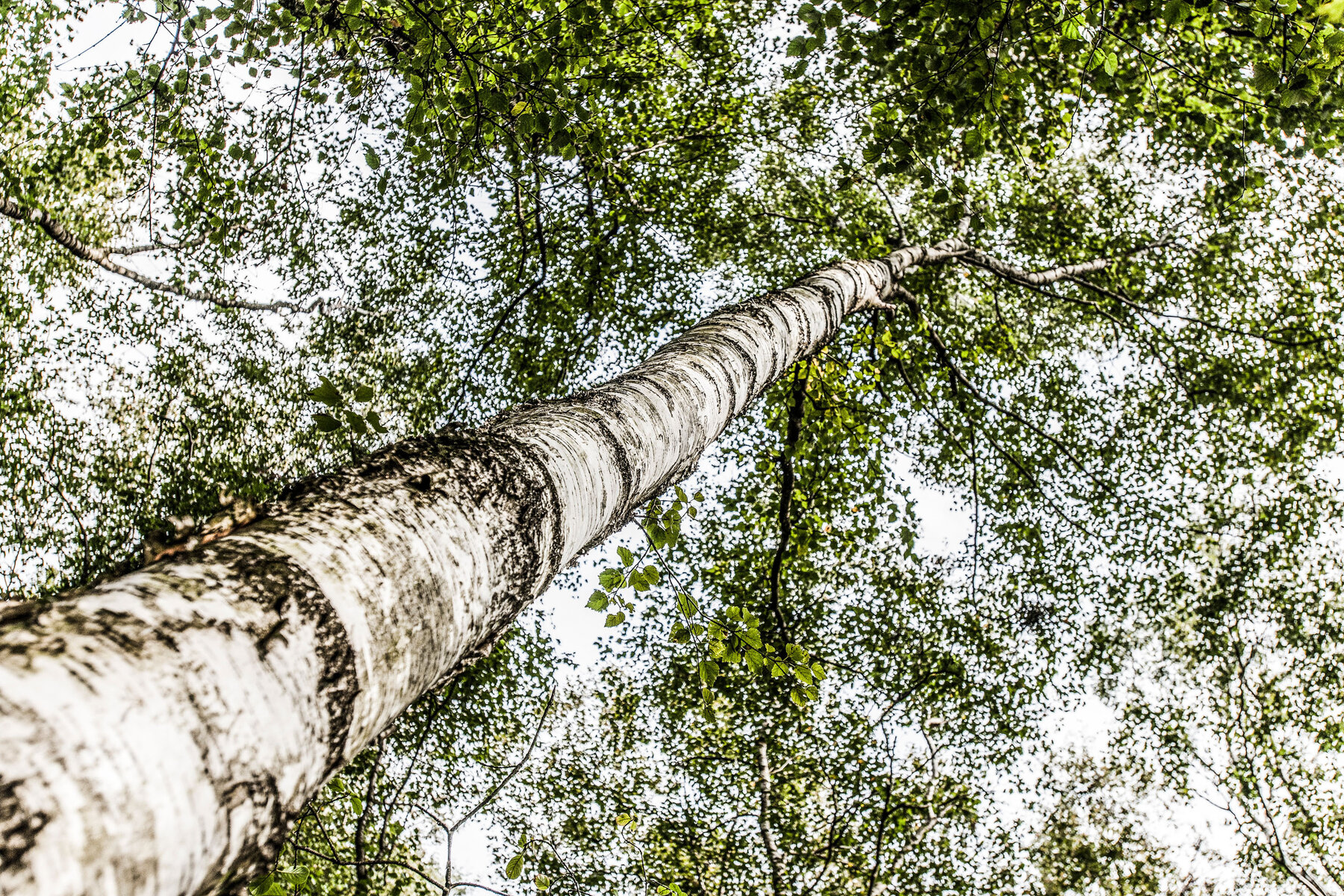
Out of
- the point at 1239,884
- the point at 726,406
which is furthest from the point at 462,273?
the point at 1239,884

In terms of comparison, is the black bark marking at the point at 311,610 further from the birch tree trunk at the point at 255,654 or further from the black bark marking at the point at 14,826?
the black bark marking at the point at 14,826

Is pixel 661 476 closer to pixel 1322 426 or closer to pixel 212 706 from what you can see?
pixel 212 706

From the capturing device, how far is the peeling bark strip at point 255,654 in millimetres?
536

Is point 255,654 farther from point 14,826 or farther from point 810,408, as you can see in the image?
point 810,408

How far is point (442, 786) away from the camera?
360 inches

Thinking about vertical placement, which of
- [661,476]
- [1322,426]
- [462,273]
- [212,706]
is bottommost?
[212,706]

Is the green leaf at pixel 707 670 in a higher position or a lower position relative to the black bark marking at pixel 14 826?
higher

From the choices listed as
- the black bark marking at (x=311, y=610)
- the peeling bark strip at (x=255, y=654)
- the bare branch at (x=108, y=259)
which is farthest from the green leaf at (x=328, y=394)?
the bare branch at (x=108, y=259)

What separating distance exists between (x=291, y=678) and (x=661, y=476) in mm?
1648

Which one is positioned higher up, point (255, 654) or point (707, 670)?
point (707, 670)

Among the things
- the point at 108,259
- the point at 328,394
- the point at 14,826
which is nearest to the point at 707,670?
the point at 328,394

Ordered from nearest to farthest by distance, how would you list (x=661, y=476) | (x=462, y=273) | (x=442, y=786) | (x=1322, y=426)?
(x=661, y=476) → (x=1322, y=426) → (x=462, y=273) → (x=442, y=786)

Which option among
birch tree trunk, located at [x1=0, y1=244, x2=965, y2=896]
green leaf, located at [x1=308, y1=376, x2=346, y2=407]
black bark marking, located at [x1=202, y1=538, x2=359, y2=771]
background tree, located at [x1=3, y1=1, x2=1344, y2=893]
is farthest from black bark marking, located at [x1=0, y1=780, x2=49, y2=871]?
background tree, located at [x1=3, y1=1, x2=1344, y2=893]

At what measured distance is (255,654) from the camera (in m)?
0.76
